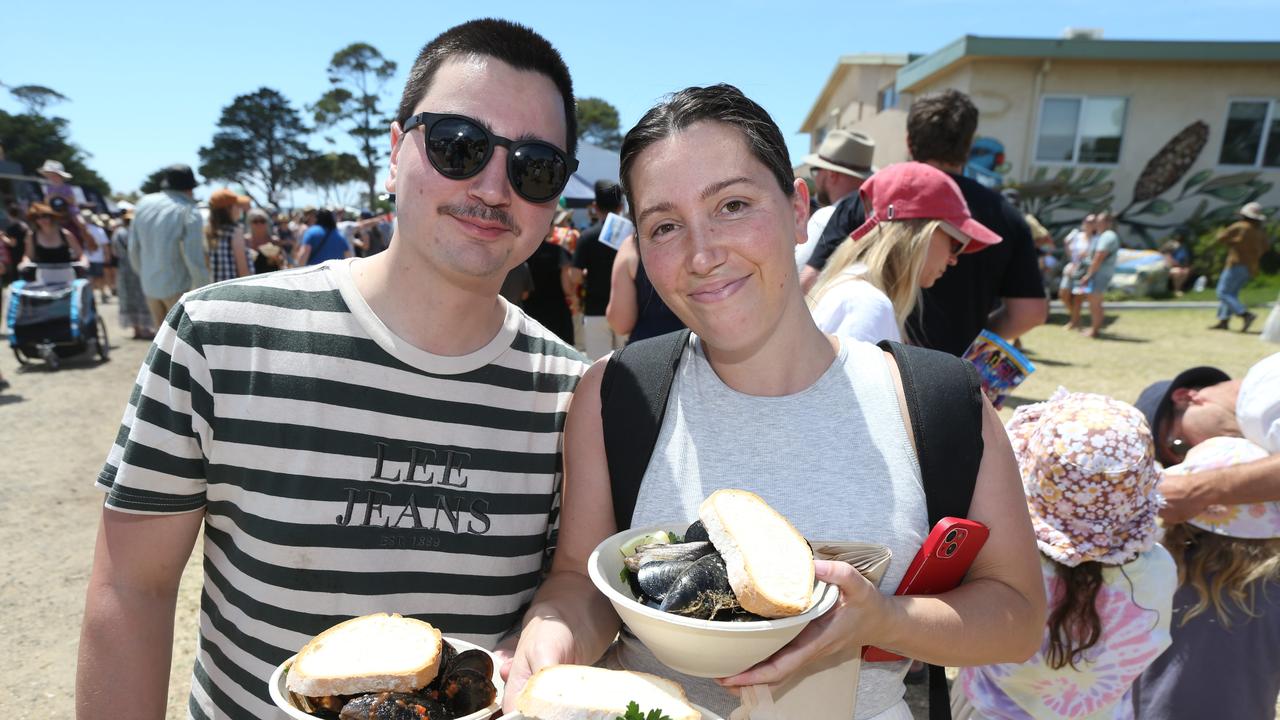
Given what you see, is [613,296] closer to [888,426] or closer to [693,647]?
[888,426]

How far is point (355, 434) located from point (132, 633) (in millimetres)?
679

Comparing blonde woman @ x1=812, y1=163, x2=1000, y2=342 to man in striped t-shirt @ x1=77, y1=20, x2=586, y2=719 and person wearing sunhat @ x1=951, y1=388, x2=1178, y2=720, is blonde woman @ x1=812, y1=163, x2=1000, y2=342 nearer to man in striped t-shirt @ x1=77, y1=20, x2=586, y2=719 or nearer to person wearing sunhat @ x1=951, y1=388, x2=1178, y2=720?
person wearing sunhat @ x1=951, y1=388, x2=1178, y2=720

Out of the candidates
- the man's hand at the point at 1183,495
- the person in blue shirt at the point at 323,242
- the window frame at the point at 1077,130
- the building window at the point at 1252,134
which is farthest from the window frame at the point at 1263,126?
the person in blue shirt at the point at 323,242

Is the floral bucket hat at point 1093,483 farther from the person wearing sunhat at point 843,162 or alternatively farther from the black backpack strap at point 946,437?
the person wearing sunhat at point 843,162

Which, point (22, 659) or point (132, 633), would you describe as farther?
point (22, 659)

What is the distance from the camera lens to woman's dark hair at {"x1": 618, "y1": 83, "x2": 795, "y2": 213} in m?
1.57

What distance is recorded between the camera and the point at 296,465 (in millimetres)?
1615

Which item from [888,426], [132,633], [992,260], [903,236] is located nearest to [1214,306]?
[992,260]

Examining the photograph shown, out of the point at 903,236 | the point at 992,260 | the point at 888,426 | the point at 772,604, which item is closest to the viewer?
the point at 772,604

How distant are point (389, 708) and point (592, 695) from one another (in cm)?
31

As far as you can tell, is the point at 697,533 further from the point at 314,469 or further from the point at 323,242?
the point at 323,242

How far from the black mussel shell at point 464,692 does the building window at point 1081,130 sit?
23891mm

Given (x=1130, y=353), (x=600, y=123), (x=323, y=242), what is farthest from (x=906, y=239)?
(x=600, y=123)

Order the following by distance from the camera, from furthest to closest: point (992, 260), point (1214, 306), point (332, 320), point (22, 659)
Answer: point (1214, 306), point (992, 260), point (22, 659), point (332, 320)
